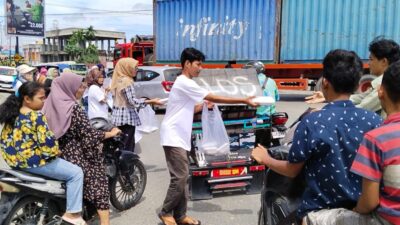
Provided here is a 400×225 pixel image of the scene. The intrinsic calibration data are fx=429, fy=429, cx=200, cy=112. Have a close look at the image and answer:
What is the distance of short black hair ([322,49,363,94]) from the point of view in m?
2.01

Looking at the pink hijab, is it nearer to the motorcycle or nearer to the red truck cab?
the motorcycle

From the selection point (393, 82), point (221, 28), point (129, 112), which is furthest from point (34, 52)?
point (393, 82)

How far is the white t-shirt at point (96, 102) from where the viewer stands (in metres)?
6.09

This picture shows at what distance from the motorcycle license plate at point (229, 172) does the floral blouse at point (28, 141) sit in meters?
1.82

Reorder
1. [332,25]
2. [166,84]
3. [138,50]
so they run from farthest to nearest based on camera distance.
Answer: [138,50] < [332,25] < [166,84]

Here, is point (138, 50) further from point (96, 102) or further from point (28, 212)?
point (28, 212)

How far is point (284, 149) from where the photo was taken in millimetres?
2562

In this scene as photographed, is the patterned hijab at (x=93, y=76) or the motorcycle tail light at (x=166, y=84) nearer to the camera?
the patterned hijab at (x=93, y=76)

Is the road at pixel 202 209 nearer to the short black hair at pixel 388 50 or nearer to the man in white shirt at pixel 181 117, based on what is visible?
the man in white shirt at pixel 181 117

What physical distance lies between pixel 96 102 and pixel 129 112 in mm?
978

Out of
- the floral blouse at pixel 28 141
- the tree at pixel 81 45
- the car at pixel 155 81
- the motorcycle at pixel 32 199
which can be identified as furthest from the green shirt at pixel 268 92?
the tree at pixel 81 45

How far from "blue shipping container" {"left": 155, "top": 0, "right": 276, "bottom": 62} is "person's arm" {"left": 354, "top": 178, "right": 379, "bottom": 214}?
13266 mm

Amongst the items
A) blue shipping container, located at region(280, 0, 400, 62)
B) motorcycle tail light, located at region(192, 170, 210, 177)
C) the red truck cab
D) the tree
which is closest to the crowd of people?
motorcycle tail light, located at region(192, 170, 210, 177)

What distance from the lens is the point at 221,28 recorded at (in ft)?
51.3
